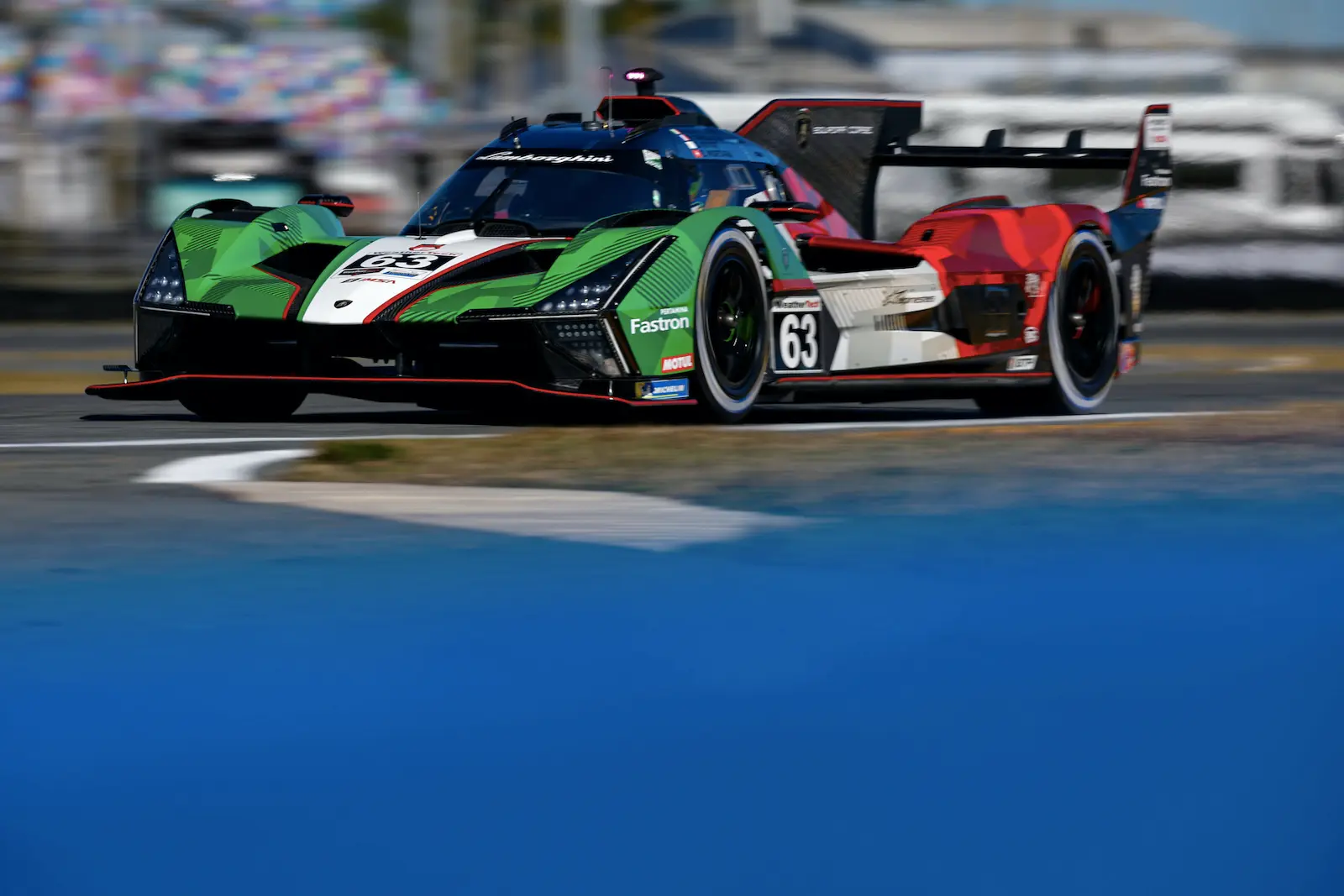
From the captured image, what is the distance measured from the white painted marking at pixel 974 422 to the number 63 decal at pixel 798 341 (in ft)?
0.76

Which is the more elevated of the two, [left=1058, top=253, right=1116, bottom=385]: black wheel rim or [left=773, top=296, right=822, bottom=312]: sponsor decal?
[left=773, top=296, right=822, bottom=312]: sponsor decal

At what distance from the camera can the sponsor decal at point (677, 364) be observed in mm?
7766

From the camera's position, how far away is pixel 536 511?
5668 millimetres

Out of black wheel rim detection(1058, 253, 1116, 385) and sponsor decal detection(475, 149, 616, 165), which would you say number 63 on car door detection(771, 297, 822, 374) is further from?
black wheel rim detection(1058, 253, 1116, 385)

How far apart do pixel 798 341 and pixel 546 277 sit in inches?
47.3

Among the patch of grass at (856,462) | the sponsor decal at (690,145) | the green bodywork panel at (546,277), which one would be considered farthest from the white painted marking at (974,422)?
the sponsor decal at (690,145)

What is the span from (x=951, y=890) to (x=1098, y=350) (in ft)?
25.3

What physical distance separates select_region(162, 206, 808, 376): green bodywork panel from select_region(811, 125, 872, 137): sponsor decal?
7.50 ft

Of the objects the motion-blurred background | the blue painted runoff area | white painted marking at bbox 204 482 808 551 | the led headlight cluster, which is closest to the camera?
the blue painted runoff area

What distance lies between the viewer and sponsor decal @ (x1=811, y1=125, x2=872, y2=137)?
1054 cm

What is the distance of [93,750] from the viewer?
320 cm

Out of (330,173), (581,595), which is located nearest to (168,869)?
(581,595)

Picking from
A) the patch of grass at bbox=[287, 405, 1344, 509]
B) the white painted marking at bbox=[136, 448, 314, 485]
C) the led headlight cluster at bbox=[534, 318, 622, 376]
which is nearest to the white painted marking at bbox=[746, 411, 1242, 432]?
the patch of grass at bbox=[287, 405, 1344, 509]

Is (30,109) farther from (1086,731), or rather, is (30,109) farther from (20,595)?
(1086,731)
